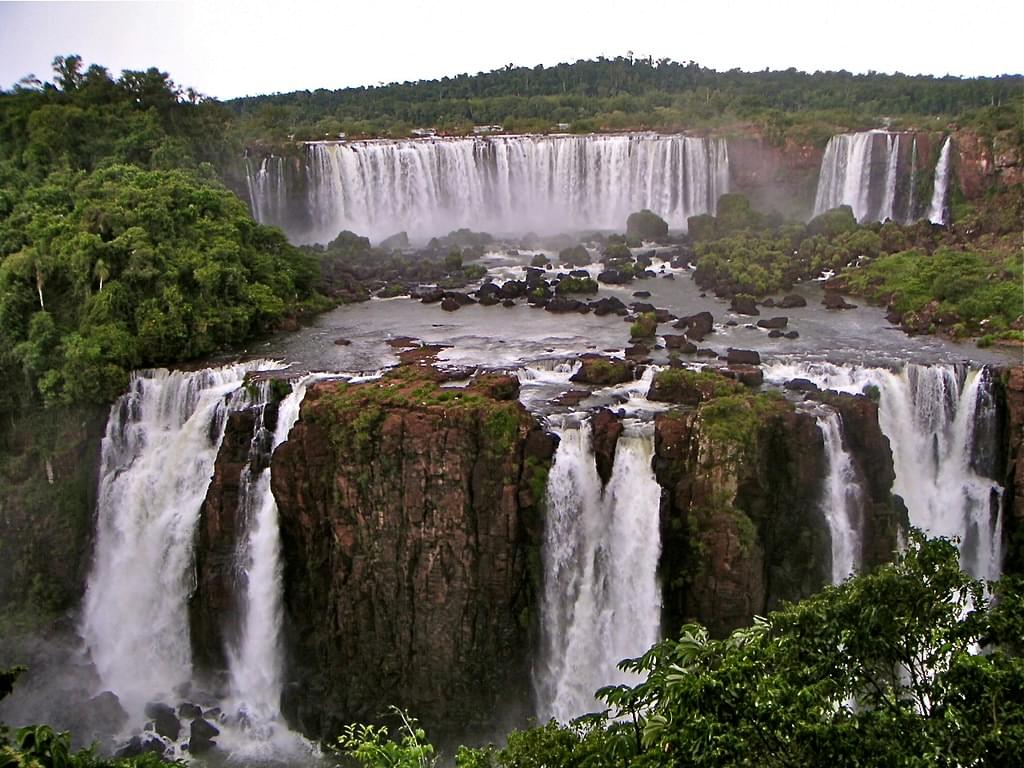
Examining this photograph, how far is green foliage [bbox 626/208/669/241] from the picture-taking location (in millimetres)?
41594

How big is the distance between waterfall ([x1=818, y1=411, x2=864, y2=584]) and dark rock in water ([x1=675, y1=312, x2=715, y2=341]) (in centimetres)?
736

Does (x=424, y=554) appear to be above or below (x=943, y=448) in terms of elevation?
below

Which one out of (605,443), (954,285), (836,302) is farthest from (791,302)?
(605,443)

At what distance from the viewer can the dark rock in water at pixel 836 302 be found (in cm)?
3009

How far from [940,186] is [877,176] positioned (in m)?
2.72

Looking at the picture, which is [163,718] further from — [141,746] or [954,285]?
[954,285]

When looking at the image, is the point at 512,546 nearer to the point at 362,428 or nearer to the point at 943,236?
the point at 362,428

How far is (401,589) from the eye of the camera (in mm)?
19234

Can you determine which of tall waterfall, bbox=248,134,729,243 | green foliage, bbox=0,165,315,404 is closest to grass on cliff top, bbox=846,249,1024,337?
tall waterfall, bbox=248,134,729,243

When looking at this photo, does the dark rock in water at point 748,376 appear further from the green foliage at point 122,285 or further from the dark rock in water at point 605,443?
the green foliage at point 122,285

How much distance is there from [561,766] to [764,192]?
40.2 meters

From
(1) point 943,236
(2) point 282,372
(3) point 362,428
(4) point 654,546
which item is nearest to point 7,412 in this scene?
(2) point 282,372

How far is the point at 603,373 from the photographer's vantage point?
22.8m

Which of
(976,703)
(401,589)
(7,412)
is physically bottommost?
(401,589)
